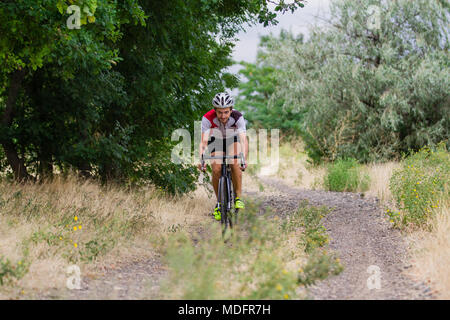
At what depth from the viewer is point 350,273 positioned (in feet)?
17.9

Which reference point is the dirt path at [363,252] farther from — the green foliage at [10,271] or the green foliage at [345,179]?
the green foliage at [10,271]

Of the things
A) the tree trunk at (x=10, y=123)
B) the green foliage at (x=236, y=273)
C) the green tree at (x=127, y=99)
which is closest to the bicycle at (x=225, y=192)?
the green foliage at (x=236, y=273)

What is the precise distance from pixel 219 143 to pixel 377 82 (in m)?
12.6


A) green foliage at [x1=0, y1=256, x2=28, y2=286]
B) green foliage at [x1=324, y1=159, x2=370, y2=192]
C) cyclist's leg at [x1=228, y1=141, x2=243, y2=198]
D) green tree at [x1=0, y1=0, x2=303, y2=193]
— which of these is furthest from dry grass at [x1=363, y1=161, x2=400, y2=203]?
green foliage at [x1=0, y1=256, x2=28, y2=286]

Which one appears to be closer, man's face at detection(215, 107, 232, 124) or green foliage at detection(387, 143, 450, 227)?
man's face at detection(215, 107, 232, 124)

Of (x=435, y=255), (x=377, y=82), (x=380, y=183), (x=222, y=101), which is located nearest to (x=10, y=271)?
(x=222, y=101)

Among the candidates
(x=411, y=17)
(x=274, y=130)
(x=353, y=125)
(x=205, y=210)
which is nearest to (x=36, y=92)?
(x=205, y=210)

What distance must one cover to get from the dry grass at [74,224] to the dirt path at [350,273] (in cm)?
28

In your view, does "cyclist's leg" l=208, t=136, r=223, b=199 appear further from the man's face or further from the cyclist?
the man's face

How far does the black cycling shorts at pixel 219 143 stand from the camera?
708 centimetres

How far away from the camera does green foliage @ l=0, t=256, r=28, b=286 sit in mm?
4430

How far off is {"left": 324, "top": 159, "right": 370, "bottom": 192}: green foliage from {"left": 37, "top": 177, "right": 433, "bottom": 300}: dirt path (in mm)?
4287

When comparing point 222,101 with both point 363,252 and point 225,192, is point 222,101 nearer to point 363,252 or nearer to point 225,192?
point 225,192
